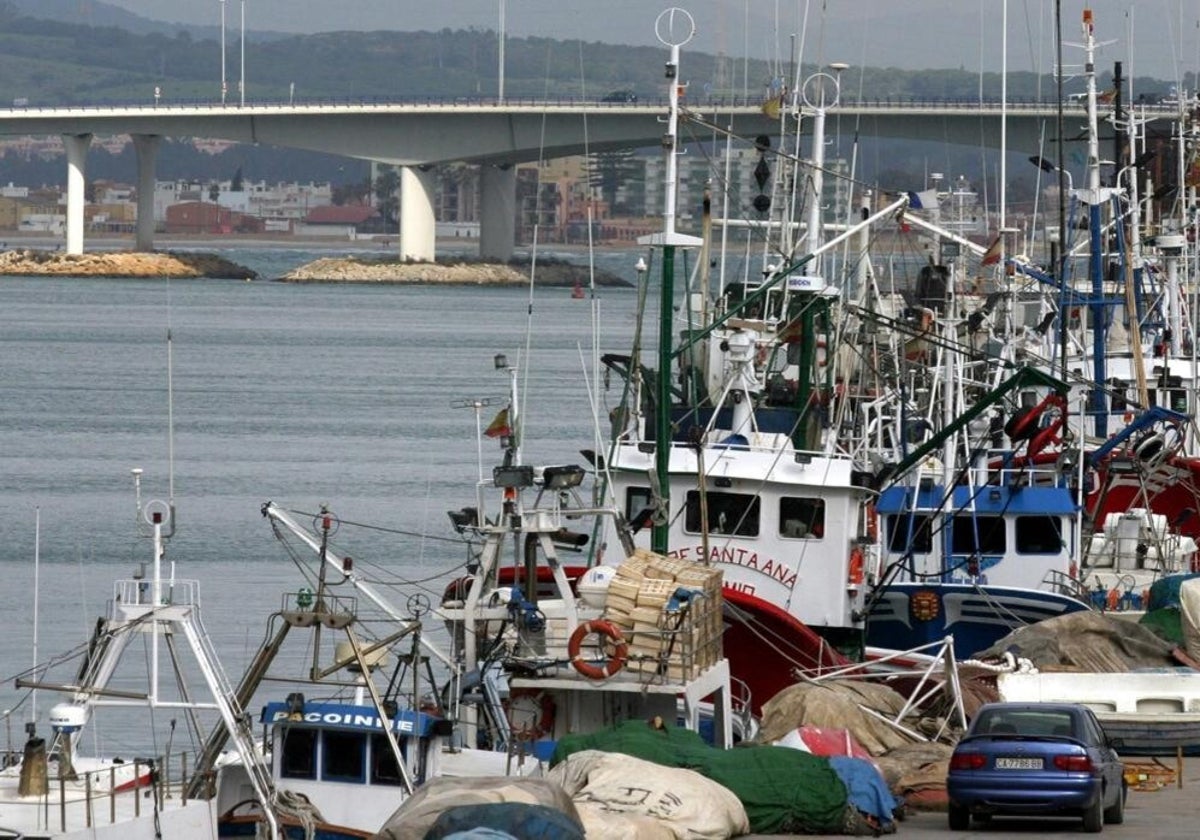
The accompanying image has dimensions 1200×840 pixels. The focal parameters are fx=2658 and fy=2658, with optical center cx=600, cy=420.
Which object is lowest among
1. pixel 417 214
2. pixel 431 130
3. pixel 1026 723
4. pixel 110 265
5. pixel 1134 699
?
pixel 1134 699

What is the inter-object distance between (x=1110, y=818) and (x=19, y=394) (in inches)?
2847

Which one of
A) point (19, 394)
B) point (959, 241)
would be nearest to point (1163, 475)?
point (959, 241)

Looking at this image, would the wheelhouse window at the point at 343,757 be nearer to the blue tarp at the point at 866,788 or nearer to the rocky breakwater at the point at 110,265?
the blue tarp at the point at 866,788

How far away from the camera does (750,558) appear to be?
29.5 meters

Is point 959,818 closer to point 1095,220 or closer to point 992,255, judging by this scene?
point 1095,220

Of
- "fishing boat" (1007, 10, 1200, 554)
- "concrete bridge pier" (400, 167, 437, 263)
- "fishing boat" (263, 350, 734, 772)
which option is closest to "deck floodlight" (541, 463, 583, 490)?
"fishing boat" (263, 350, 734, 772)

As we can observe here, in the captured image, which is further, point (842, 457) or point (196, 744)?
point (842, 457)

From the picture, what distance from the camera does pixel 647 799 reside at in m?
20.3

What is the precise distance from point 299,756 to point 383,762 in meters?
0.67

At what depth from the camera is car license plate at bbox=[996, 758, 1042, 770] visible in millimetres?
20594

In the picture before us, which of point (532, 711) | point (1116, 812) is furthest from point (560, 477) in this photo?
point (1116, 812)

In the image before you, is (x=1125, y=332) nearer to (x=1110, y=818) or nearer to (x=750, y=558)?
(x=750, y=558)

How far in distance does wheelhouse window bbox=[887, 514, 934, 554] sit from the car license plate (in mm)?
13849

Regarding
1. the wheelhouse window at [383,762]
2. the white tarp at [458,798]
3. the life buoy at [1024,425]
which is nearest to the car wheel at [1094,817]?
the white tarp at [458,798]
